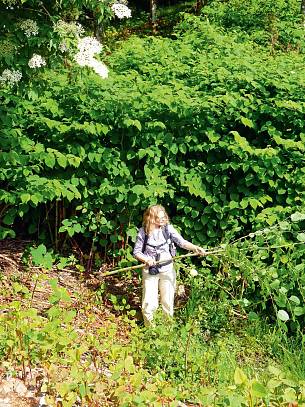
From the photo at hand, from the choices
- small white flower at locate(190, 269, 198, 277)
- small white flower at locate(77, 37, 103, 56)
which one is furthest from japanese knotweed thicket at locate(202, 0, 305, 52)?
small white flower at locate(77, 37, 103, 56)

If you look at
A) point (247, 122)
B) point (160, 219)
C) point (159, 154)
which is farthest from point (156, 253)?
point (247, 122)

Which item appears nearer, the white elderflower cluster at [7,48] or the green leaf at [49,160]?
the white elderflower cluster at [7,48]

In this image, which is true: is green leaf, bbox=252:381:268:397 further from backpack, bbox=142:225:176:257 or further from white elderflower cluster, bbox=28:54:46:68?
backpack, bbox=142:225:176:257

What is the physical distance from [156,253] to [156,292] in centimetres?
34

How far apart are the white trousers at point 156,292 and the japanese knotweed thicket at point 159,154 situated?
0.58 m

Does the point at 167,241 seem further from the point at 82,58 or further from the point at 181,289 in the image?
the point at 82,58

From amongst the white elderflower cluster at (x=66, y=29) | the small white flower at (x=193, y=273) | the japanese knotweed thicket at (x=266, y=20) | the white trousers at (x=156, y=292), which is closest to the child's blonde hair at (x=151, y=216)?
the white trousers at (x=156, y=292)

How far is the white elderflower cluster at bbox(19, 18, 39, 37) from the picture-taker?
3629 mm

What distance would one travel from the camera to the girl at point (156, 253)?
4781 millimetres

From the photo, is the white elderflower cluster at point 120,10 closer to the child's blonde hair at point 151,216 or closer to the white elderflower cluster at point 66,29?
the white elderflower cluster at point 66,29

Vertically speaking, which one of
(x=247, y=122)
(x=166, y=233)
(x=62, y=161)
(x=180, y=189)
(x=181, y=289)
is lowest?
(x=181, y=289)

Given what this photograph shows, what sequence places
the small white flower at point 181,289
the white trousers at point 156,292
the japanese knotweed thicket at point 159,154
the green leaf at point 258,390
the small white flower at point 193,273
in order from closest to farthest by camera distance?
the green leaf at point 258,390
the small white flower at point 193,273
the white trousers at point 156,292
the japanese knotweed thicket at point 159,154
the small white flower at point 181,289

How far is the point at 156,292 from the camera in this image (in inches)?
191

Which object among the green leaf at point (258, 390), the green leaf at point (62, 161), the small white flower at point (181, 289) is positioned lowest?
the small white flower at point (181, 289)
